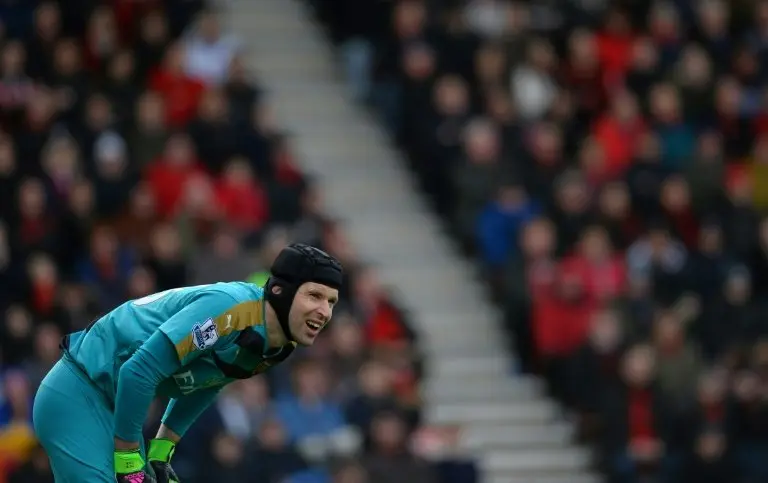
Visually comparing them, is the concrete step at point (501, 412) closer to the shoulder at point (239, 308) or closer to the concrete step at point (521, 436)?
the concrete step at point (521, 436)

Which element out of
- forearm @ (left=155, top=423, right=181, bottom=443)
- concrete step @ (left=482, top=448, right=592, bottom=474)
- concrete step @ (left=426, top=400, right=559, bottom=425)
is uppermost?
forearm @ (left=155, top=423, right=181, bottom=443)

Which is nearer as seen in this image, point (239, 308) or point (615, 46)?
point (239, 308)

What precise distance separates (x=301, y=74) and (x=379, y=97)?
125 cm

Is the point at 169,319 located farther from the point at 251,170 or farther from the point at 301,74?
the point at 301,74

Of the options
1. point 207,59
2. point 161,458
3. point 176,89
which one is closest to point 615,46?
point 207,59

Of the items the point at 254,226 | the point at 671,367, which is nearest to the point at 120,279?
the point at 254,226

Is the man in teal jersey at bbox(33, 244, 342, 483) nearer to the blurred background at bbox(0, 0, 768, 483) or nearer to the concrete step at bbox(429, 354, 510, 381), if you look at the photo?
the blurred background at bbox(0, 0, 768, 483)

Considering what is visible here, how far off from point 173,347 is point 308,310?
1.96ft

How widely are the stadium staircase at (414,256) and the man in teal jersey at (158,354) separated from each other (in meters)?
6.82

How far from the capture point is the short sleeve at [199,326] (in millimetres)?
7438

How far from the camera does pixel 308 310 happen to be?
24.9 feet

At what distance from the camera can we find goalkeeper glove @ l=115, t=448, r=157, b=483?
24.7 feet

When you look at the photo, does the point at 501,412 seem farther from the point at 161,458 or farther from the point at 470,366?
the point at 161,458

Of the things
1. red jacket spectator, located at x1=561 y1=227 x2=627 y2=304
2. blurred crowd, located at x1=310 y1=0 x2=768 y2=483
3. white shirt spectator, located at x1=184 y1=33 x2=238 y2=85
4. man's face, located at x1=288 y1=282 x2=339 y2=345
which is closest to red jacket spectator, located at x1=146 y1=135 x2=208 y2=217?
white shirt spectator, located at x1=184 y1=33 x2=238 y2=85
